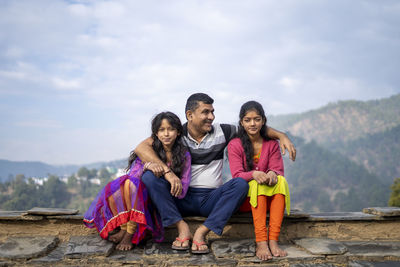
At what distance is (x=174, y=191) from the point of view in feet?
9.48

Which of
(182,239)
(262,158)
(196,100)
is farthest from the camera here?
(196,100)

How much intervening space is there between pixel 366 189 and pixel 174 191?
84.1 metres

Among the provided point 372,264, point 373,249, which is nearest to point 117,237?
point 372,264

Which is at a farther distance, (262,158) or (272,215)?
(262,158)

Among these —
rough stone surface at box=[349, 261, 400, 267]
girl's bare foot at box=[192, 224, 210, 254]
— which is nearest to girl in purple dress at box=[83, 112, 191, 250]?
girl's bare foot at box=[192, 224, 210, 254]

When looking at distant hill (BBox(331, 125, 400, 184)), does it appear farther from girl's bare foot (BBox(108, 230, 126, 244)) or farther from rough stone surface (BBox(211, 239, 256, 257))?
girl's bare foot (BBox(108, 230, 126, 244))

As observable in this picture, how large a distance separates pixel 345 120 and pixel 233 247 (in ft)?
468

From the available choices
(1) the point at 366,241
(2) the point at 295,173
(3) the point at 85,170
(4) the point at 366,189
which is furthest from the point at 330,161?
(1) the point at 366,241

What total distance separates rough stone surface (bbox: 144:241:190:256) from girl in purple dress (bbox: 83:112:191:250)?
85 millimetres

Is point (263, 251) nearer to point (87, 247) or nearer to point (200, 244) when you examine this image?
point (200, 244)

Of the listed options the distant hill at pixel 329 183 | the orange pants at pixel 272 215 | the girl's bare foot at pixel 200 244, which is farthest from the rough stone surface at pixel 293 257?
the distant hill at pixel 329 183

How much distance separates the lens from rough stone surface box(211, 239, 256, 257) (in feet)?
9.03

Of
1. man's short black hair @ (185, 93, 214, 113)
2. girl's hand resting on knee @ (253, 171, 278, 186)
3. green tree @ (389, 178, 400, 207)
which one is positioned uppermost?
man's short black hair @ (185, 93, 214, 113)

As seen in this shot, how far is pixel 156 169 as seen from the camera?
115 inches
